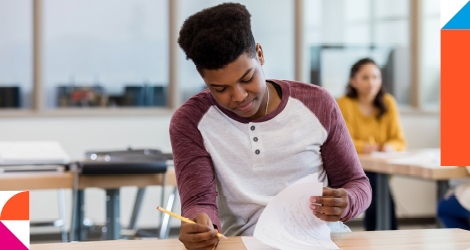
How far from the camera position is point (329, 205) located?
112cm

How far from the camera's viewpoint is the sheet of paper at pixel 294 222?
3.50 ft

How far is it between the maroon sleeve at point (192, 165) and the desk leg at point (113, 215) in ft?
4.30

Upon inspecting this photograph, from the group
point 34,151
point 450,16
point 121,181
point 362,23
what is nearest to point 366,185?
point 121,181

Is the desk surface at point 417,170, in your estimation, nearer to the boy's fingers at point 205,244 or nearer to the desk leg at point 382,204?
the desk leg at point 382,204

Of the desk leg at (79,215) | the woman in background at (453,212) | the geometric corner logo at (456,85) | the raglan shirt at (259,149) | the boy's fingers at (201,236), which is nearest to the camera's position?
the boy's fingers at (201,236)

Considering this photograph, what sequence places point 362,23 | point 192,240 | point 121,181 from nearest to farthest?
1. point 192,240
2. point 121,181
3. point 362,23

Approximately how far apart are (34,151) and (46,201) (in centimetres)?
153

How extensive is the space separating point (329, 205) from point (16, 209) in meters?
0.98

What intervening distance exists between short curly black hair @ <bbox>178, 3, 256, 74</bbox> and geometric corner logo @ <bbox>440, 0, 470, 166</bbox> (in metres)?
1.86

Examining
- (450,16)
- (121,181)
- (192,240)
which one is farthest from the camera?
(450,16)

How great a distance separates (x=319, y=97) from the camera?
1.36 metres

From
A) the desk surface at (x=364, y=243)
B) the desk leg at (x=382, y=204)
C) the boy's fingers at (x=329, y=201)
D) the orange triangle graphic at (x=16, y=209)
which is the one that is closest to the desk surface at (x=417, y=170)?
the desk leg at (x=382, y=204)

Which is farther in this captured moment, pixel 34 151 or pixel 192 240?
pixel 34 151

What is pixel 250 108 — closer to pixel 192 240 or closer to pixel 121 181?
pixel 192 240
